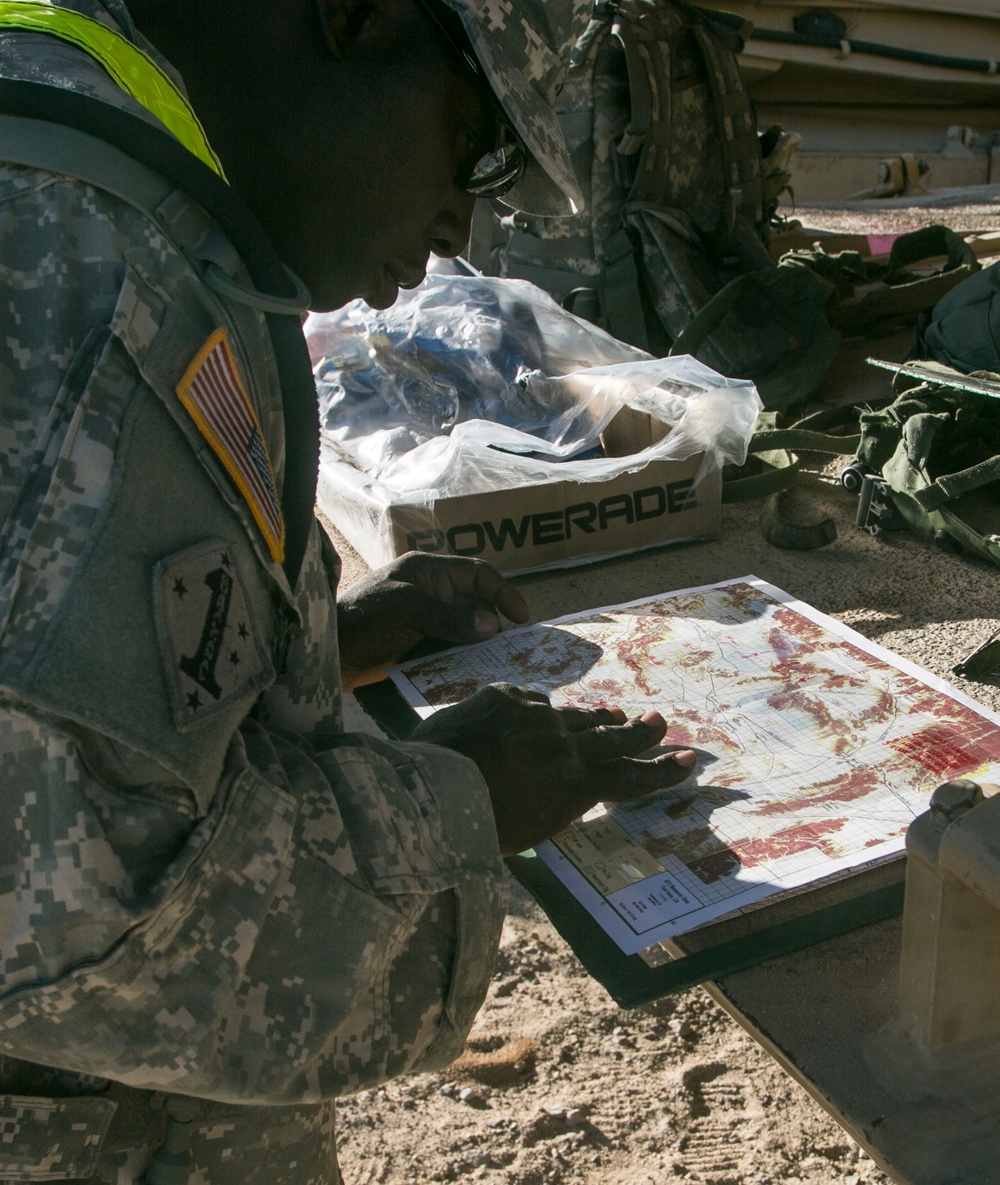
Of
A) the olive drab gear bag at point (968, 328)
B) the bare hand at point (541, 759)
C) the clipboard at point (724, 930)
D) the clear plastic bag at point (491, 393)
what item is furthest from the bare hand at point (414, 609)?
the olive drab gear bag at point (968, 328)

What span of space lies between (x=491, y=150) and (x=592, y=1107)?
1.18 m

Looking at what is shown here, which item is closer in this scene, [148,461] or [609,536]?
[148,461]

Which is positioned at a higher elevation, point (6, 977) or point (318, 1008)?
point (6, 977)

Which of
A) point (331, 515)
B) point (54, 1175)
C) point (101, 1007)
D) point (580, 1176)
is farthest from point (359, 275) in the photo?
point (331, 515)

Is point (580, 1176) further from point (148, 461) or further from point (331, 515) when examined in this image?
point (331, 515)

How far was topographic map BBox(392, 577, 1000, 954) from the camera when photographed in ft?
2.94

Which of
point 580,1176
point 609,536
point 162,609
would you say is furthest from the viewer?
point 609,536

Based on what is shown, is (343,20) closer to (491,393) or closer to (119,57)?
(119,57)

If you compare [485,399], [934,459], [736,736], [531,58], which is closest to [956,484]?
[934,459]

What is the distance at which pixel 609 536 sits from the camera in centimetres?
197

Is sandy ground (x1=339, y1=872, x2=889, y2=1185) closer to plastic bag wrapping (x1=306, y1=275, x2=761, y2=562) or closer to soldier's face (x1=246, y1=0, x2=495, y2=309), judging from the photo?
plastic bag wrapping (x1=306, y1=275, x2=761, y2=562)

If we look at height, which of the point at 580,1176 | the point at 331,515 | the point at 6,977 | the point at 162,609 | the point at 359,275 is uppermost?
the point at 359,275

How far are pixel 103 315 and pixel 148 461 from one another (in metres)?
0.08

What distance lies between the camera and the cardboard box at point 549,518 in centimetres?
189
